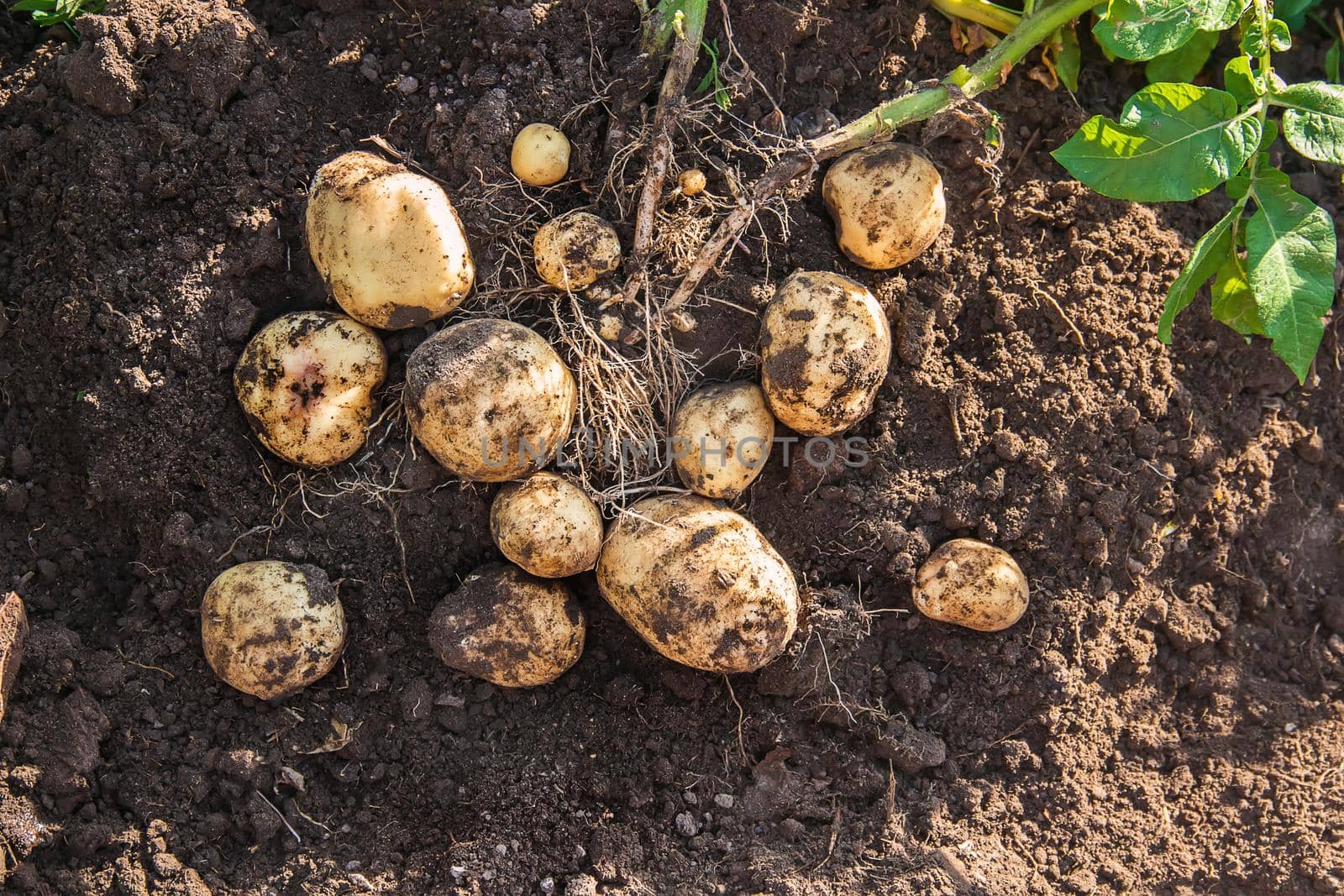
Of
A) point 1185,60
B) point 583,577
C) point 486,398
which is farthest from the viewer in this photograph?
point 1185,60

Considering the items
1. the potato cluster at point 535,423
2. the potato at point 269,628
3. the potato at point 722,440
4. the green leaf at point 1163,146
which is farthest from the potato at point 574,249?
the green leaf at point 1163,146

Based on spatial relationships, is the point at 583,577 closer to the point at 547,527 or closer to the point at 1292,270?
the point at 547,527

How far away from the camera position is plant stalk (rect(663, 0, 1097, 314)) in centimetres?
202

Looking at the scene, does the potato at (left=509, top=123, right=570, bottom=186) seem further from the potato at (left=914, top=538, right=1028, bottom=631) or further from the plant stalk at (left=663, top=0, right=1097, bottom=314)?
the potato at (left=914, top=538, right=1028, bottom=631)

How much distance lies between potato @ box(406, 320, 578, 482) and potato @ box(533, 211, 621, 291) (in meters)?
0.14

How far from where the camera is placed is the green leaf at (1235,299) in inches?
78.9

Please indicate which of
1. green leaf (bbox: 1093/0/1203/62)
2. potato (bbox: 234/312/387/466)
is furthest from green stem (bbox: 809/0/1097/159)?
potato (bbox: 234/312/387/466)

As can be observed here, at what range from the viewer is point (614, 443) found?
204cm

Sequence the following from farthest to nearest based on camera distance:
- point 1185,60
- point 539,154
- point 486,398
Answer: point 1185,60
point 539,154
point 486,398

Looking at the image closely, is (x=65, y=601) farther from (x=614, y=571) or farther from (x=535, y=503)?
(x=614, y=571)

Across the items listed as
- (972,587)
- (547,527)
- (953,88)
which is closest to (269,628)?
(547,527)

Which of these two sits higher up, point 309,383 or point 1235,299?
point 309,383

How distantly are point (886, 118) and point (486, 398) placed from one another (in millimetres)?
1013

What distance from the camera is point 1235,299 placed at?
2031 millimetres
